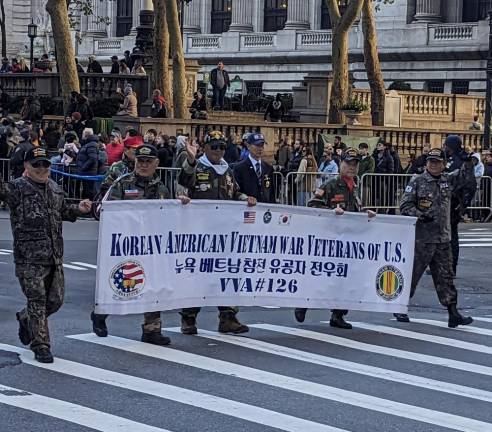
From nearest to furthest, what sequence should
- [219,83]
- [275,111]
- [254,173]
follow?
[254,173]
[275,111]
[219,83]

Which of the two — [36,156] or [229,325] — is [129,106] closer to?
[229,325]

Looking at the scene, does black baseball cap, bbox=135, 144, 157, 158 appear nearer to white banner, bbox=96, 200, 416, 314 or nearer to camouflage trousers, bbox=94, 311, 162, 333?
white banner, bbox=96, 200, 416, 314

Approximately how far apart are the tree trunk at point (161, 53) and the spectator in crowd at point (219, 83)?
2571 mm

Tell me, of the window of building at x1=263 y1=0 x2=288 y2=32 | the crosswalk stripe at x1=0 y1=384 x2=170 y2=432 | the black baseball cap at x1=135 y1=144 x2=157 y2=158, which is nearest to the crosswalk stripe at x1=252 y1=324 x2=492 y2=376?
the black baseball cap at x1=135 y1=144 x2=157 y2=158

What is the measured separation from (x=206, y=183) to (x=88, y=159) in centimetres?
1507

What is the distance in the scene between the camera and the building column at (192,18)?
69875 millimetres

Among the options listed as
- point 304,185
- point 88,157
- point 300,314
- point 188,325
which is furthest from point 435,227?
point 88,157

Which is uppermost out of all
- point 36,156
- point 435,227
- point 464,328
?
point 36,156

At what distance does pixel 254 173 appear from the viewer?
13.7 metres

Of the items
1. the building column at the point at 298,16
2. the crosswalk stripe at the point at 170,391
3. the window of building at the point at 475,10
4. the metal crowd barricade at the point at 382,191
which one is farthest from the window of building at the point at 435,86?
the crosswalk stripe at the point at 170,391

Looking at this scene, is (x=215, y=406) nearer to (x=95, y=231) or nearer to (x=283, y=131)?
(x=95, y=231)

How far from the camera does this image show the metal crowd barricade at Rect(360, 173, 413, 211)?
28.6m

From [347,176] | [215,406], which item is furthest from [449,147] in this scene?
[215,406]

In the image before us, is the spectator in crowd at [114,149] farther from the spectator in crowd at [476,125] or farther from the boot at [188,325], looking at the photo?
the spectator in crowd at [476,125]
